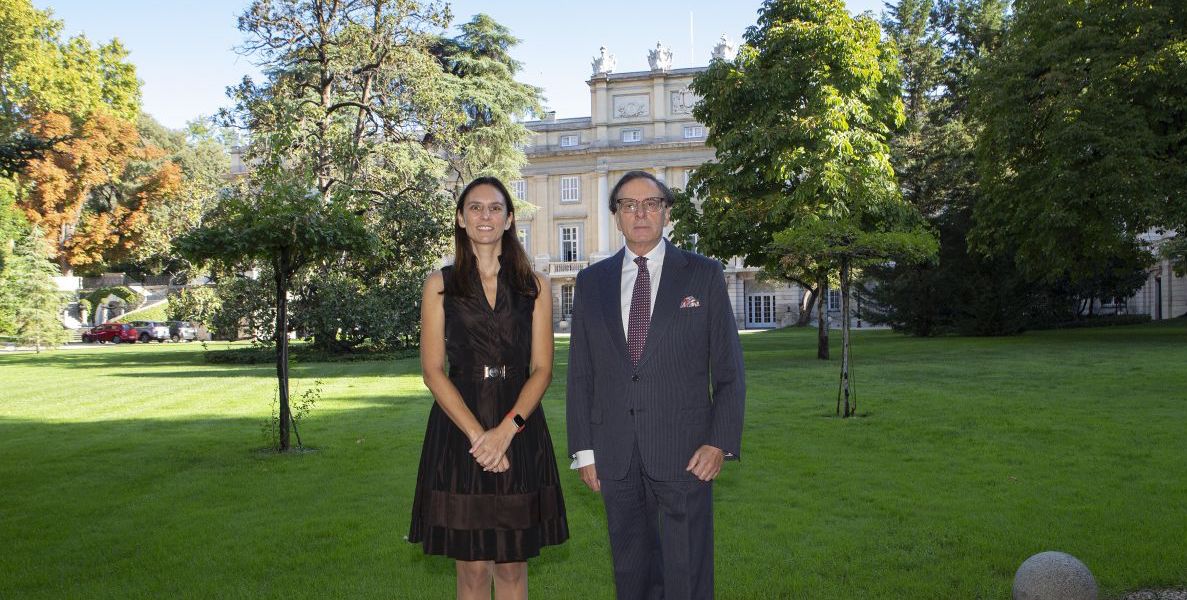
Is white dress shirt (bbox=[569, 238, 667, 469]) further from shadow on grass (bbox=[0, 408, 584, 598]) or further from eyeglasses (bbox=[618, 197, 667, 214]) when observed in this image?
shadow on grass (bbox=[0, 408, 584, 598])

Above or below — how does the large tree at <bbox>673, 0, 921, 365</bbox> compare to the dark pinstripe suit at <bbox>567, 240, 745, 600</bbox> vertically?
above

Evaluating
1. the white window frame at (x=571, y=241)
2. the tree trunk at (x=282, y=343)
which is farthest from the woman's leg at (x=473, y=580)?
the white window frame at (x=571, y=241)

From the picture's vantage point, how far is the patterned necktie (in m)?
3.74

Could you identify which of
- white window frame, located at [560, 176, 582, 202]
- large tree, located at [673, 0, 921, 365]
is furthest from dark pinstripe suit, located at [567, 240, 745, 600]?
white window frame, located at [560, 176, 582, 202]

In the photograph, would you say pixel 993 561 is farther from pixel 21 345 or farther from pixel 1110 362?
pixel 21 345

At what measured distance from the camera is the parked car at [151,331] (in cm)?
5178

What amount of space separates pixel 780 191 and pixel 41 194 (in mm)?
37093

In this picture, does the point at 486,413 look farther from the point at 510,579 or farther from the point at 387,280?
the point at 387,280

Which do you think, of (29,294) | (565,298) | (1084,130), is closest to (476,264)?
(1084,130)

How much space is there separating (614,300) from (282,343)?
25.2 feet

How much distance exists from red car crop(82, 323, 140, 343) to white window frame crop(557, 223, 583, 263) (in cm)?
2852

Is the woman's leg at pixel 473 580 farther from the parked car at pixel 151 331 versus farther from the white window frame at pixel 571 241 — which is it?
the white window frame at pixel 571 241

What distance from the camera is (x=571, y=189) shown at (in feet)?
225

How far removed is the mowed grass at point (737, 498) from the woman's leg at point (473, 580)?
68.7 inches
